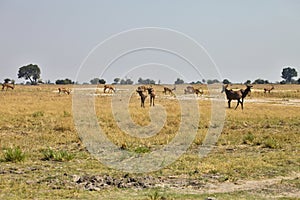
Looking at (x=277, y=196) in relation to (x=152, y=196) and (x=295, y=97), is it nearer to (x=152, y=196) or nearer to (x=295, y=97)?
(x=152, y=196)

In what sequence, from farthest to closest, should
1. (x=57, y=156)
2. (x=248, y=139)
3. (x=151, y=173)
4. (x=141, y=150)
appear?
(x=248, y=139) < (x=141, y=150) < (x=57, y=156) < (x=151, y=173)

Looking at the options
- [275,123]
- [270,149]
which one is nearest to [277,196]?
[270,149]

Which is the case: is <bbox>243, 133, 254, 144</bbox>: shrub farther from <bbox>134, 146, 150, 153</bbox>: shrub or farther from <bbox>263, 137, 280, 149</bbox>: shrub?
<bbox>134, 146, 150, 153</bbox>: shrub

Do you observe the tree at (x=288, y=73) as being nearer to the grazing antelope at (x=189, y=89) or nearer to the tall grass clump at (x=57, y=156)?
the grazing antelope at (x=189, y=89)

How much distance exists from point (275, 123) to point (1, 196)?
19037mm

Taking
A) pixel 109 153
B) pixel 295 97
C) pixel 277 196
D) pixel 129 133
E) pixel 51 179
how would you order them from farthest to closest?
pixel 295 97, pixel 129 133, pixel 109 153, pixel 51 179, pixel 277 196

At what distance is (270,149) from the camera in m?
16.9

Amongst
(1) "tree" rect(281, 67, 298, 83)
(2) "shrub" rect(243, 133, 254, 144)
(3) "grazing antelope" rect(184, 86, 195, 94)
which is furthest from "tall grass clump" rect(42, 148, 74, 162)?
(1) "tree" rect(281, 67, 298, 83)

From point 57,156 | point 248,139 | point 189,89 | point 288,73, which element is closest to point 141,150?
point 57,156

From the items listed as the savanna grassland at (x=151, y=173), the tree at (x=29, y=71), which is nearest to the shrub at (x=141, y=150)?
the savanna grassland at (x=151, y=173)

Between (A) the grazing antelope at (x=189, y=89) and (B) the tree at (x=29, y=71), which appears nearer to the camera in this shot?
(A) the grazing antelope at (x=189, y=89)

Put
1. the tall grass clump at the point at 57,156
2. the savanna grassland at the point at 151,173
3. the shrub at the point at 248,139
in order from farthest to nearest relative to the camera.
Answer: the shrub at the point at 248,139 → the tall grass clump at the point at 57,156 → the savanna grassland at the point at 151,173

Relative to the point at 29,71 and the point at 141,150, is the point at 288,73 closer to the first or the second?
the point at 29,71

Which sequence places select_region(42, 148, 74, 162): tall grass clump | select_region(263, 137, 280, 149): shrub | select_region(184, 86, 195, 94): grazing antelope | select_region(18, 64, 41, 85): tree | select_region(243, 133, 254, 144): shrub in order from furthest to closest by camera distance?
1. select_region(18, 64, 41, 85): tree
2. select_region(184, 86, 195, 94): grazing antelope
3. select_region(243, 133, 254, 144): shrub
4. select_region(263, 137, 280, 149): shrub
5. select_region(42, 148, 74, 162): tall grass clump
